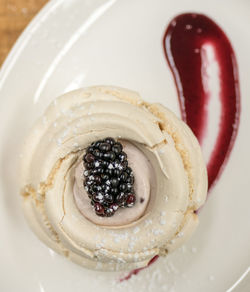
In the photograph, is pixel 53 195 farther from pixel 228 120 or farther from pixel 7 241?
pixel 228 120

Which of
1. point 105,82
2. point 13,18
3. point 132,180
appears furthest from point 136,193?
point 13,18

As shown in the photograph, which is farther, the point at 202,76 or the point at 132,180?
the point at 202,76

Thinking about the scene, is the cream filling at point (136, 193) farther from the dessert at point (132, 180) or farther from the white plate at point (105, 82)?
the white plate at point (105, 82)

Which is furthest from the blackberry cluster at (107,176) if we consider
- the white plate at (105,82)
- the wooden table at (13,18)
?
the wooden table at (13,18)

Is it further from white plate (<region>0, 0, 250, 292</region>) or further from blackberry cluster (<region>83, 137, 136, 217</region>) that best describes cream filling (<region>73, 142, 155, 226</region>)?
white plate (<region>0, 0, 250, 292</region>)

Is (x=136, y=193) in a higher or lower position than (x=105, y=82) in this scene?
lower

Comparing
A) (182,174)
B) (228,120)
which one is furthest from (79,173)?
(228,120)

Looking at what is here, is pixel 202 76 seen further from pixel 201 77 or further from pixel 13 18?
pixel 13 18
